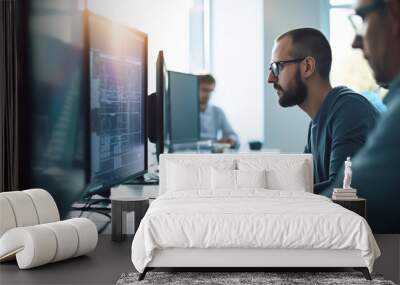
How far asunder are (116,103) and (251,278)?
233 centimetres

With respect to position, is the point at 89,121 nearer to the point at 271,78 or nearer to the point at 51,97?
the point at 51,97

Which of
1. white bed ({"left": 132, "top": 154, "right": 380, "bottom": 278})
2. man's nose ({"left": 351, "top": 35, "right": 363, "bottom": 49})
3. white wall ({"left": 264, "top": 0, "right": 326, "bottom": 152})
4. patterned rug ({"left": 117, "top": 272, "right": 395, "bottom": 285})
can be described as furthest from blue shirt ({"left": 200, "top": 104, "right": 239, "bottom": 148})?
patterned rug ({"left": 117, "top": 272, "right": 395, "bottom": 285})

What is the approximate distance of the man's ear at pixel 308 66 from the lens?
6766 millimetres

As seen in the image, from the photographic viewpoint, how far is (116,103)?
21.1ft

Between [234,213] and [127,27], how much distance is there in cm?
257

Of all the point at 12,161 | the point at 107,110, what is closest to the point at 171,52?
the point at 107,110

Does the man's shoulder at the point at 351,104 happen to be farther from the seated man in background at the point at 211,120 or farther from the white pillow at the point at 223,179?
the white pillow at the point at 223,179

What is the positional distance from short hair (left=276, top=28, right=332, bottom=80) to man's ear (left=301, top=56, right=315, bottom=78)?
4 centimetres

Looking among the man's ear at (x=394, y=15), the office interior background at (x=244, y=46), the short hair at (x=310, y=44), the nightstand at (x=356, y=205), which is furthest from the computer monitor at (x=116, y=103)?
the man's ear at (x=394, y=15)

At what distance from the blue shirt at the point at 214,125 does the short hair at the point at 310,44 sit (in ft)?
3.11

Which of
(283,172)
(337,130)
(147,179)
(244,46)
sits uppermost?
(244,46)

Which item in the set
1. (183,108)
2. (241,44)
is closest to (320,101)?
(241,44)

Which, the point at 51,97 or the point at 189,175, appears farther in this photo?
the point at 51,97

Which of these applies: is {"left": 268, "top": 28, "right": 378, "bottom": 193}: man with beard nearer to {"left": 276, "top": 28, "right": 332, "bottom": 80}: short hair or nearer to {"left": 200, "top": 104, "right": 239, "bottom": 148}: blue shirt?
{"left": 276, "top": 28, "right": 332, "bottom": 80}: short hair
